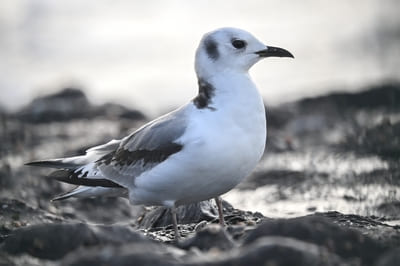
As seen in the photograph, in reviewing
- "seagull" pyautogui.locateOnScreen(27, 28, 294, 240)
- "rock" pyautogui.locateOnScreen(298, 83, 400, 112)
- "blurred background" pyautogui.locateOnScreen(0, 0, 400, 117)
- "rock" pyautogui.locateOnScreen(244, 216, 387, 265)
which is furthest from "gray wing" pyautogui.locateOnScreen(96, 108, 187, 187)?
"blurred background" pyautogui.locateOnScreen(0, 0, 400, 117)

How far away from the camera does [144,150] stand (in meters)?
7.38

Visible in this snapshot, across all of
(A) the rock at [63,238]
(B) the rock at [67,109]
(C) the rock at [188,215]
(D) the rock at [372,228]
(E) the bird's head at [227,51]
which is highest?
(E) the bird's head at [227,51]

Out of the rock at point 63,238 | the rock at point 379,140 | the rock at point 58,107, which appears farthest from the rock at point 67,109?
the rock at point 63,238

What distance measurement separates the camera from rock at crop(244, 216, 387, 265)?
5598 mm

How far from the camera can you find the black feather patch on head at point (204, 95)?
7.09m

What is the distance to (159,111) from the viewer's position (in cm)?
1638

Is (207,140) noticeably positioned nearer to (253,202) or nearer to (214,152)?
(214,152)

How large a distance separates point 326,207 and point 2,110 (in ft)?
28.1

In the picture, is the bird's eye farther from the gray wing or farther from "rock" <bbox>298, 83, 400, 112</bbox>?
"rock" <bbox>298, 83, 400, 112</bbox>

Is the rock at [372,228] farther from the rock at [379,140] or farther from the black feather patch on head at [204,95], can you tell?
the rock at [379,140]

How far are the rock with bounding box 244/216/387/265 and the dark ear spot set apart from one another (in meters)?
1.99

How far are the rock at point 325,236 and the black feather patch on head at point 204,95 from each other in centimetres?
164

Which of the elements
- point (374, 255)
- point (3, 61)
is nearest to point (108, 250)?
point (374, 255)

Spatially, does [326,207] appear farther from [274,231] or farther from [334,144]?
[274,231]
